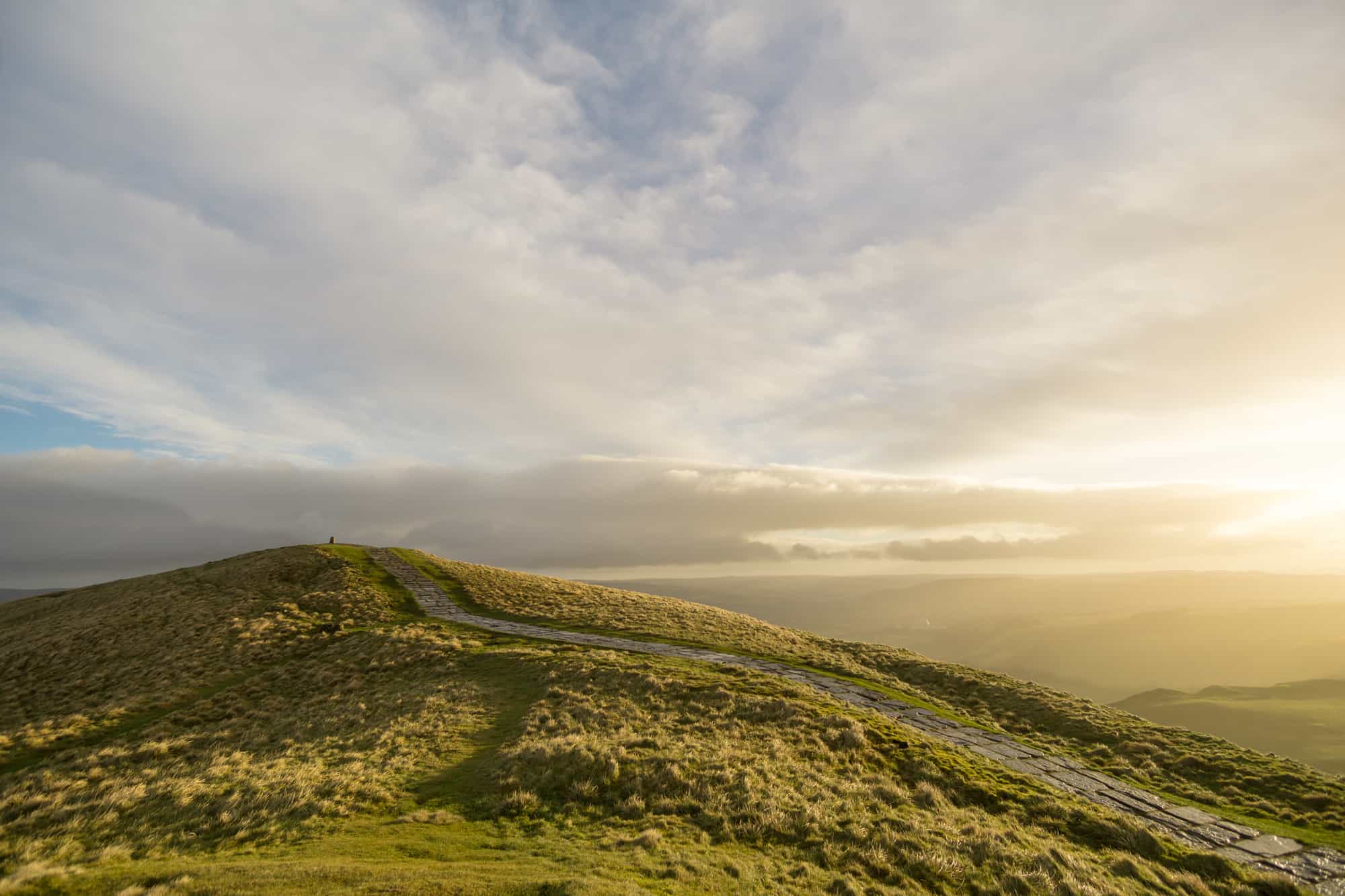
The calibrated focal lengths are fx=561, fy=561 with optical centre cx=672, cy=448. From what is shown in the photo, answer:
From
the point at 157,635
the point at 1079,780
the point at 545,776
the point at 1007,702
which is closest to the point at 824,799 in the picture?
the point at 545,776

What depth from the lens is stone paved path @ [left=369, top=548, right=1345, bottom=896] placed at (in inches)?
527

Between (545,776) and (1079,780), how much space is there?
1714 centimetres

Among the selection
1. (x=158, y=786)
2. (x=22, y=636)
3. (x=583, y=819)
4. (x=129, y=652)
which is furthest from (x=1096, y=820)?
(x=22, y=636)

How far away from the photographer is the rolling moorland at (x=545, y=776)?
1120cm

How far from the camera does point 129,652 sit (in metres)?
32.6

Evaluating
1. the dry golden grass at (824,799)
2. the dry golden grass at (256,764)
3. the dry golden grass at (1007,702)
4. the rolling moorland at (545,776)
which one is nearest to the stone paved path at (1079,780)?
the rolling moorland at (545,776)

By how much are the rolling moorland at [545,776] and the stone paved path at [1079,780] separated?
94 cm

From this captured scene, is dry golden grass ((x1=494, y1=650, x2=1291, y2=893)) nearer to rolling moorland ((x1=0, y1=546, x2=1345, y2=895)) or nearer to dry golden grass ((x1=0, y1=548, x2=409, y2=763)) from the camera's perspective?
rolling moorland ((x1=0, y1=546, x2=1345, y2=895))

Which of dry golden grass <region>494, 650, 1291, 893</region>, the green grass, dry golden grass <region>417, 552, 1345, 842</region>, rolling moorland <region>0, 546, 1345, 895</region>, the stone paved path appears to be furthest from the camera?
the green grass

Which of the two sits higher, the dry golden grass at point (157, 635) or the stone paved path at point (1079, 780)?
the dry golden grass at point (157, 635)

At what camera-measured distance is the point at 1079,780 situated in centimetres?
1834

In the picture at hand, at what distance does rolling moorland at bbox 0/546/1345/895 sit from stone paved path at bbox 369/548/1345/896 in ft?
3.09

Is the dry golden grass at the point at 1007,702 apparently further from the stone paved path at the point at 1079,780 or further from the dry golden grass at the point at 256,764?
the dry golden grass at the point at 256,764

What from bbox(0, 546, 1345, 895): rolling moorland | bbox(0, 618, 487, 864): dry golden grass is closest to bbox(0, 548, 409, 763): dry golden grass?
bbox(0, 546, 1345, 895): rolling moorland
